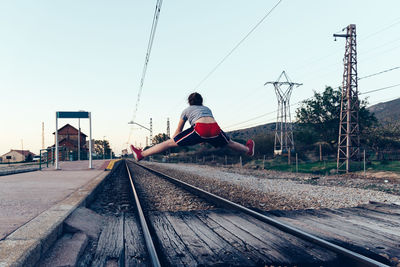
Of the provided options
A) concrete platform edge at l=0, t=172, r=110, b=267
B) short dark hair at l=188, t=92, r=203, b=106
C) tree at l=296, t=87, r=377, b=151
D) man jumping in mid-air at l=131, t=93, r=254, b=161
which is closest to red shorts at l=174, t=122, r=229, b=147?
man jumping in mid-air at l=131, t=93, r=254, b=161

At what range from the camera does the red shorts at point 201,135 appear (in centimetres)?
381

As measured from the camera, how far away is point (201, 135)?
3832 millimetres

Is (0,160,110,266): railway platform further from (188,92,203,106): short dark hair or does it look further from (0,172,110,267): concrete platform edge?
(188,92,203,106): short dark hair

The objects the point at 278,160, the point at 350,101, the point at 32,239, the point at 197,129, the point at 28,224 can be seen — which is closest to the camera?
the point at 32,239

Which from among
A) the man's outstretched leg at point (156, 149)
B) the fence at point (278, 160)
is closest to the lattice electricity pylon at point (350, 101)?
the fence at point (278, 160)

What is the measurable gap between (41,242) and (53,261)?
0.82 ft

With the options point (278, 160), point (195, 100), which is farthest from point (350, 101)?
point (195, 100)

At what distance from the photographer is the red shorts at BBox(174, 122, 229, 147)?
3.81 m

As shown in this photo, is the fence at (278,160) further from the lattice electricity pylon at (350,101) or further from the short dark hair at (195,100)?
the short dark hair at (195,100)

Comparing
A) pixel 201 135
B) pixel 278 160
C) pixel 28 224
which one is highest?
pixel 201 135

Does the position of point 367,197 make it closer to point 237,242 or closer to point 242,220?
point 242,220

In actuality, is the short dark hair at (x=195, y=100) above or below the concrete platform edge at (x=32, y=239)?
above

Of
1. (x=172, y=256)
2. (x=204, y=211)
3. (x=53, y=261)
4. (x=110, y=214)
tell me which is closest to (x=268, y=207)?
(x=204, y=211)

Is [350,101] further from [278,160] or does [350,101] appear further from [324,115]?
[324,115]
